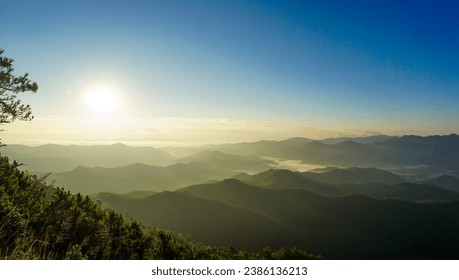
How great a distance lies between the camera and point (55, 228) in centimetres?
1346

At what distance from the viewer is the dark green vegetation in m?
7.94

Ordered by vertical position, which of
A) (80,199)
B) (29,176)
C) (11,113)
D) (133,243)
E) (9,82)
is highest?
(9,82)

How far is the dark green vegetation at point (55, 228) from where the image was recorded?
26.1 feet
